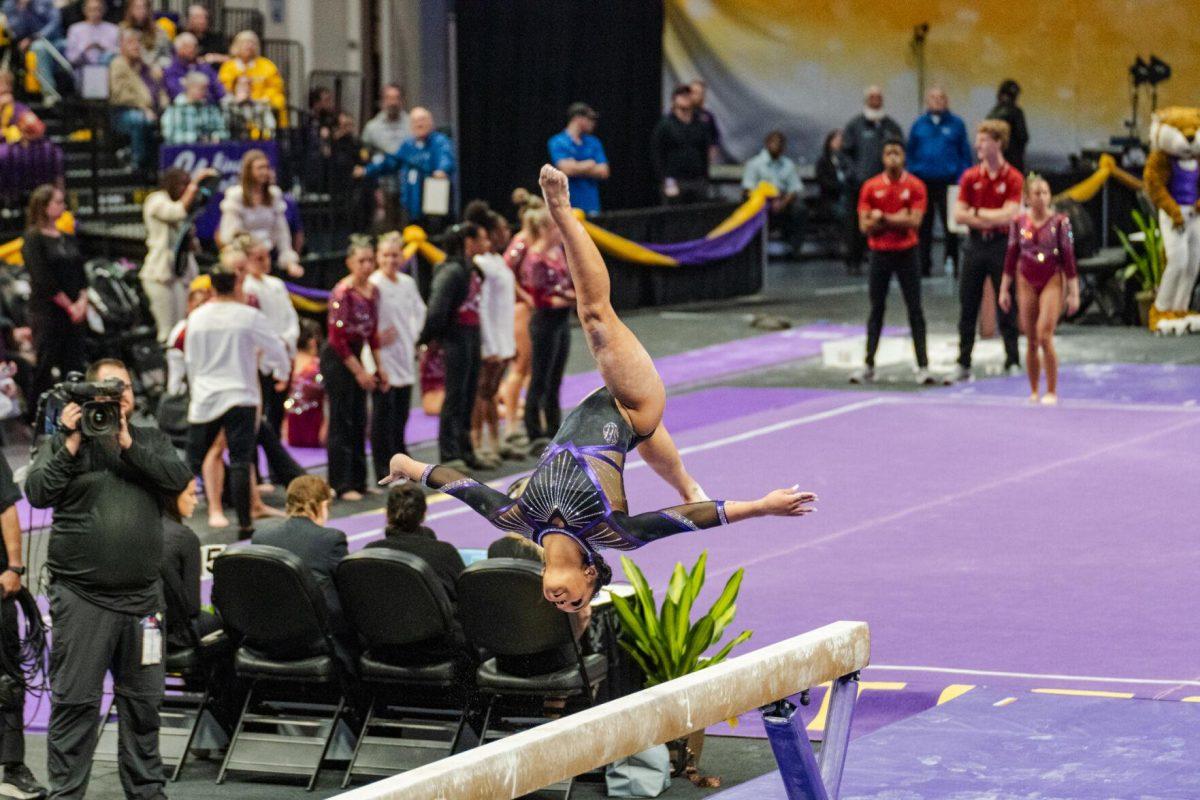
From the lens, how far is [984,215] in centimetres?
1381

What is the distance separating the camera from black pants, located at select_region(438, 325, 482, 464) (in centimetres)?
1166

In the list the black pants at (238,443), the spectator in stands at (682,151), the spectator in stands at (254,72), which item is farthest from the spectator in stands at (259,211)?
the spectator in stands at (682,151)

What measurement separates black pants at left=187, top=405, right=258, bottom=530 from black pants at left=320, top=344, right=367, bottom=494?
79cm

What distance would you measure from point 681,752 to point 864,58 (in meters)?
16.6

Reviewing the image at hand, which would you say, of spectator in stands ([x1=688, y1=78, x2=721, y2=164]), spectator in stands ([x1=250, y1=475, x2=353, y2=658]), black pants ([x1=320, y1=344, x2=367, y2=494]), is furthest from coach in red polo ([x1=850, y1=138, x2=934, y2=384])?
spectator in stands ([x1=250, y1=475, x2=353, y2=658])

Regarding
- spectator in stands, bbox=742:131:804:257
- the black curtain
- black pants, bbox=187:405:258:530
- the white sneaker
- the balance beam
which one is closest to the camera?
the balance beam

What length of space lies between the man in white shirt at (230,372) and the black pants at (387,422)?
1064 millimetres

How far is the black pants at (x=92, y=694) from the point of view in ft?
22.2

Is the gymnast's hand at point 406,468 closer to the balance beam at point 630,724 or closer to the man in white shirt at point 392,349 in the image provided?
the balance beam at point 630,724

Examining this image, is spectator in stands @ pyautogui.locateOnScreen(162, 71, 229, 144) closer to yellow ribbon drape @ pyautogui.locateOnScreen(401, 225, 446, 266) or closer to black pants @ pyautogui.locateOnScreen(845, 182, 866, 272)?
yellow ribbon drape @ pyautogui.locateOnScreen(401, 225, 446, 266)

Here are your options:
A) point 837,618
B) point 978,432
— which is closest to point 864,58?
point 978,432

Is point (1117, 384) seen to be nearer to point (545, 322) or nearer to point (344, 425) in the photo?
point (545, 322)

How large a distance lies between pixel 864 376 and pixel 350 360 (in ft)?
15.9

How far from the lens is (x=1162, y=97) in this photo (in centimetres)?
2158
